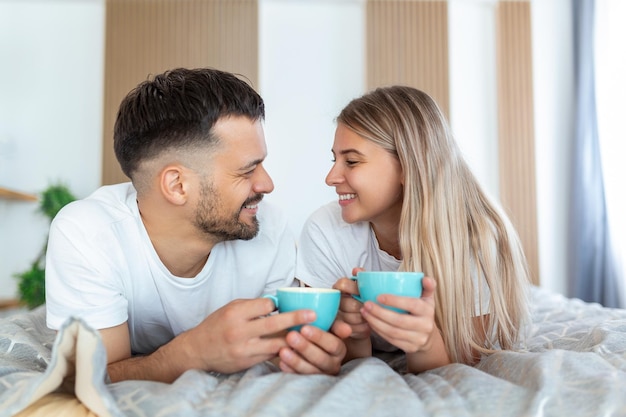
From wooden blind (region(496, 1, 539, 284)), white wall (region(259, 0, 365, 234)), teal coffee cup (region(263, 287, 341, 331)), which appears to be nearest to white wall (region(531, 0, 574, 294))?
wooden blind (region(496, 1, 539, 284))

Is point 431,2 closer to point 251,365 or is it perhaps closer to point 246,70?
point 246,70

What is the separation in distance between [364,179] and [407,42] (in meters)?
3.20

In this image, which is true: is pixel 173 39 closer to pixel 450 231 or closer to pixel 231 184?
pixel 231 184

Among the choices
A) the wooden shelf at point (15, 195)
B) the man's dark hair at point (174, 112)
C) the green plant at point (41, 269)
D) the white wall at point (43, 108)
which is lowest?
the green plant at point (41, 269)

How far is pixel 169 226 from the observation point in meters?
1.44

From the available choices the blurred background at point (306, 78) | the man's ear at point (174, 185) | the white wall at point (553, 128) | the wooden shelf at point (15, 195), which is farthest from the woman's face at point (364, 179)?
the white wall at point (553, 128)

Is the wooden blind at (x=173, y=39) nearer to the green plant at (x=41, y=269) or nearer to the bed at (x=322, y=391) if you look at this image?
the green plant at (x=41, y=269)

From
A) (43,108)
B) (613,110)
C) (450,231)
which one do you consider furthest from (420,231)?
(43,108)

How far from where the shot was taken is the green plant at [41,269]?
12.5ft

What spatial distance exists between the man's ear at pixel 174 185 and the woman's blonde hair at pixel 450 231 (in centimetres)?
52

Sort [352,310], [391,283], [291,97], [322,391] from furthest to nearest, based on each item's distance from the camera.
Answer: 1. [291,97]
2. [352,310]
3. [391,283]
4. [322,391]

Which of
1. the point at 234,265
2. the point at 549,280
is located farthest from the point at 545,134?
the point at 234,265

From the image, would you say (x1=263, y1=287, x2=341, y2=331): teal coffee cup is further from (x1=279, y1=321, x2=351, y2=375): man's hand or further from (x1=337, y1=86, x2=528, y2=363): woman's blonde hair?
(x1=337, y1=86, x2=528, y2=363): woman's blonde hair

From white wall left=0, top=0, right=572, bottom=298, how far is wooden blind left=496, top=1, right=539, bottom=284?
0.36 feet
